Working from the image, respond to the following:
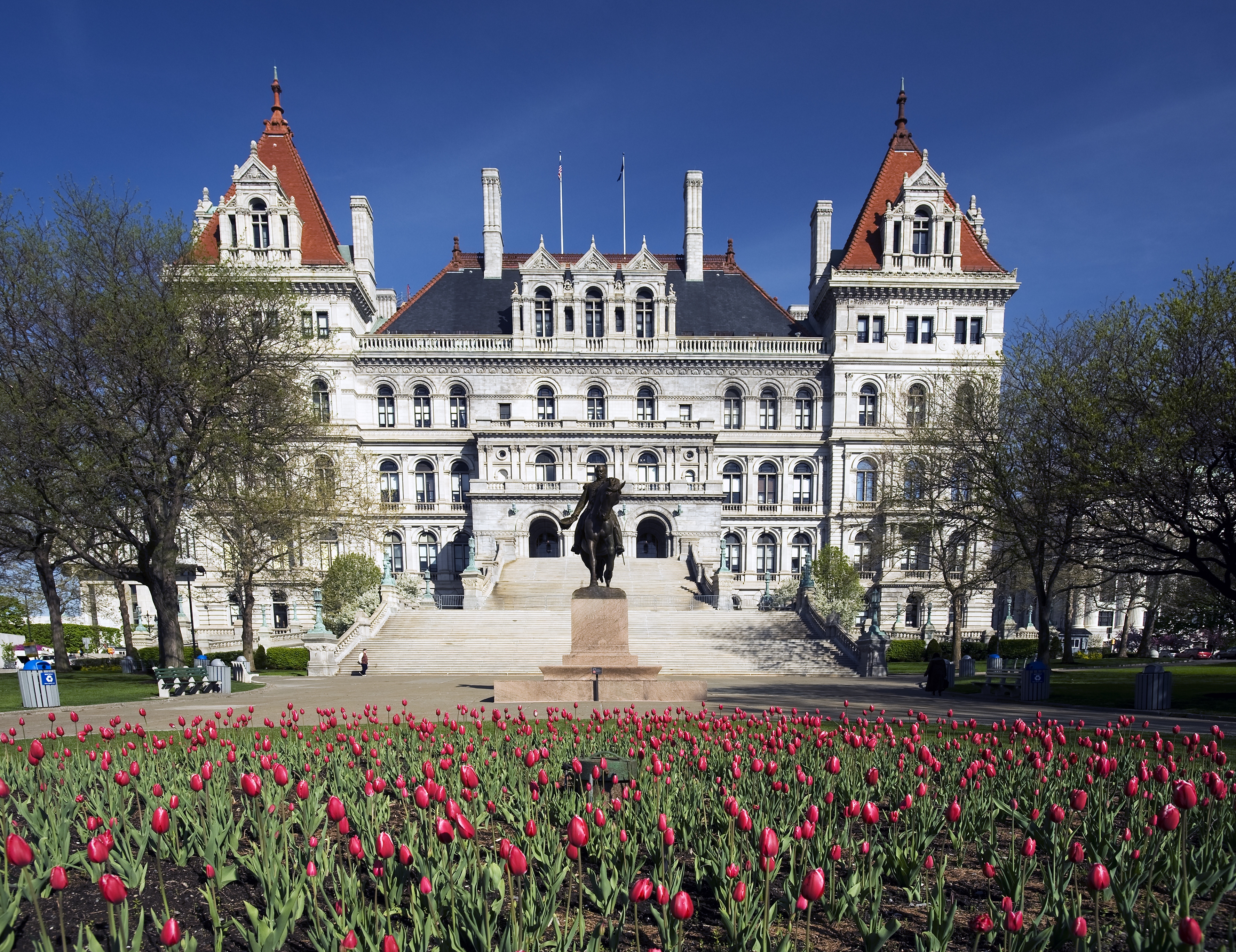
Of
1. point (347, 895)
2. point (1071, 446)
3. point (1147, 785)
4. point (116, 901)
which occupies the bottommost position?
point (1147, 785)

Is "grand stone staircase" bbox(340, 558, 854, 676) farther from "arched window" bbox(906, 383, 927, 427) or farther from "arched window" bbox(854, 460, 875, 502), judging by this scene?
"arched window" bbox(854, 460, 875, 502)

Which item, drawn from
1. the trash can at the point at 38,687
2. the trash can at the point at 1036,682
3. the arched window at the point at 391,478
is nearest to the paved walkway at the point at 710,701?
the trash can at the point at 1036,682

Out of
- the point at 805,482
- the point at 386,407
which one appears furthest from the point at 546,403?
the point at 805,482

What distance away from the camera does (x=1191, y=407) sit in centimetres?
1728

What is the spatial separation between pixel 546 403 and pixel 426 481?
10.3 m

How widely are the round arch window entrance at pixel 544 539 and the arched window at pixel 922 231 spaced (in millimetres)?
31741

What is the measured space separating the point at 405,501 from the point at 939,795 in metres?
46.6

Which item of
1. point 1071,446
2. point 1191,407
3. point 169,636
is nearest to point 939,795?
point 1191,407

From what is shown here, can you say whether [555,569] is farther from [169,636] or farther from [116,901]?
[116,901]

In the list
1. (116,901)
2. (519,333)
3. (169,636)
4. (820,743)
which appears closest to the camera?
(116,901)

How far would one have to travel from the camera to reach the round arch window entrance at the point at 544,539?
48.3m

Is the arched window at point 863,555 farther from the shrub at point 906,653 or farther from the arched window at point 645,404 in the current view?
the arched window at point 645,404

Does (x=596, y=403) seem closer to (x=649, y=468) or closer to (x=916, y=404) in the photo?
(x=649, y=468)

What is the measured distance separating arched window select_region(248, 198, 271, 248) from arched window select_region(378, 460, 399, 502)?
16.5m
